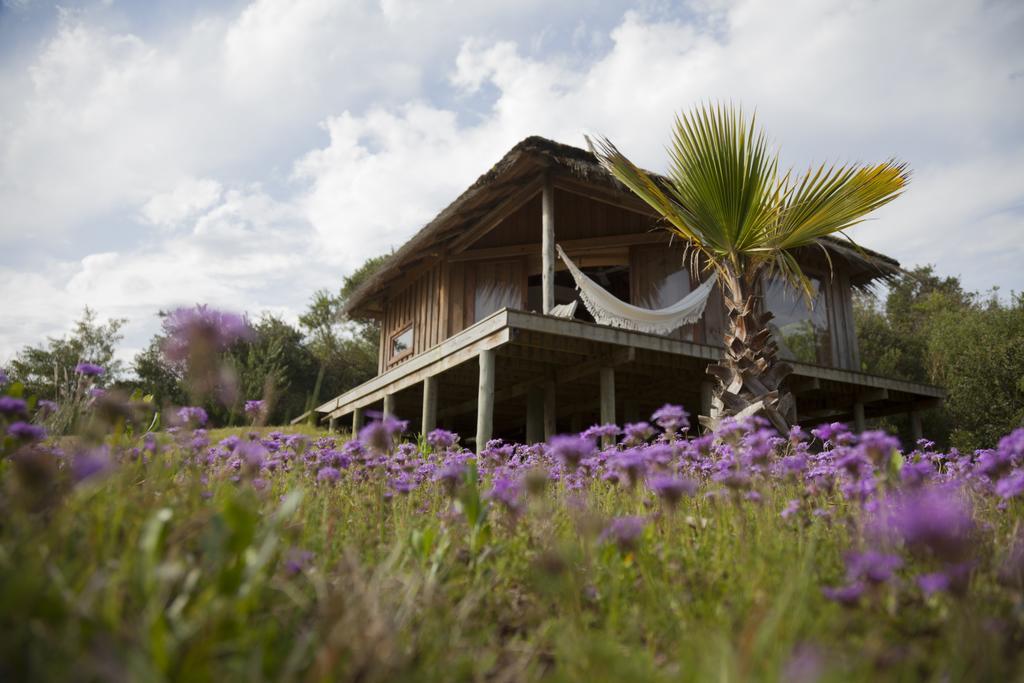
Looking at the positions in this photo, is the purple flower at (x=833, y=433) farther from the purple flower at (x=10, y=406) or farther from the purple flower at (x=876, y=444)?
the purple flower at (x=10, y=406)

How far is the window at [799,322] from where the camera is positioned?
10.5 m

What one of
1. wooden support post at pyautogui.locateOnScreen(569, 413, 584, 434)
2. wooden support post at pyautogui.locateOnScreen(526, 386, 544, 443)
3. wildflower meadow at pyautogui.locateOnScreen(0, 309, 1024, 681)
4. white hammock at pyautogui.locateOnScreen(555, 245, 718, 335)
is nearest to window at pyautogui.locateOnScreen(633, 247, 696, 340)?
white hammock at pyautogui.locateOnScreen(555, 245, 718, 335)

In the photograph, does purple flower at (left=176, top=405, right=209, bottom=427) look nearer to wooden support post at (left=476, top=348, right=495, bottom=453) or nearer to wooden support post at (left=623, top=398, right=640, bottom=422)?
wooden support post at (left=476, top=348, right=495, bottom=453)

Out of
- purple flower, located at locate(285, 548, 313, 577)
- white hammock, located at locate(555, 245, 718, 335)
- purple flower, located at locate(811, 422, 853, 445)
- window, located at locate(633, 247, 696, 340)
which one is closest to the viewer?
purple flower, located at locate(285, 548, 313, 577)

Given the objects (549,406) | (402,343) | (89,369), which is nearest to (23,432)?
(89,369)

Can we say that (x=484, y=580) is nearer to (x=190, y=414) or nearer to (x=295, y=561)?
(x=295, y=561)

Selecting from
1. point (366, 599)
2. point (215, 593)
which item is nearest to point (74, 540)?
point (215, 593)

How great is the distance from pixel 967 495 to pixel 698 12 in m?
5.10

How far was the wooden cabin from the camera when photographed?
26.6 feet

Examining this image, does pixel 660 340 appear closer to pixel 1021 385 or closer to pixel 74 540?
pixel 74 540

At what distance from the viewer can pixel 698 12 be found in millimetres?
6117

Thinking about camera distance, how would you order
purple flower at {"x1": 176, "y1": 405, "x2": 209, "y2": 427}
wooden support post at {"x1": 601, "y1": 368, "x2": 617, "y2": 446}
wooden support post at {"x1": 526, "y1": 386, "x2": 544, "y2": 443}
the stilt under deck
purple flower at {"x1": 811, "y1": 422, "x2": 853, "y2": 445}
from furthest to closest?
1. wooden support post at {"x1": 526, "y1": 386, "x2": 544, "y2": 443}
2. wooden support post at {"x1": 601, "y1": 368, "x2": 617, "y2": 446}
3. the stilt under deck
4. purple flower at {"x1": 811, "y1": 422, "x2": 853, "y2": 445}
5. purple flower at {"x1": 176, "y1": 405, "x2": 209, "y2": 427}

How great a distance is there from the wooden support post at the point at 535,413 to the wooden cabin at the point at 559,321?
0.03 meters

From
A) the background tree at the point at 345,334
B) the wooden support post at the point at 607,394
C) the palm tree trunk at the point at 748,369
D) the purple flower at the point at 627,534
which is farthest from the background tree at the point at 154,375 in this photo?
the purple flower at the point at 627,534
